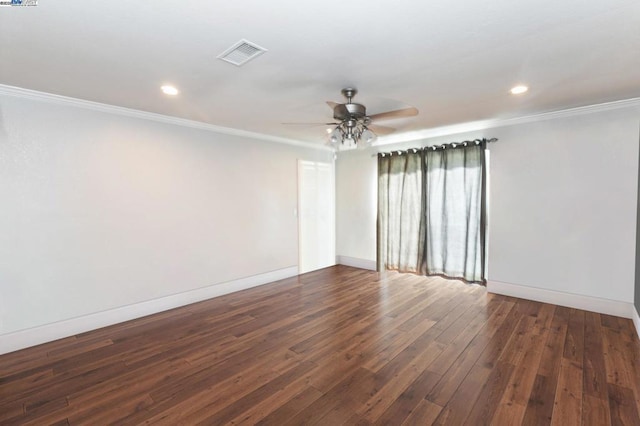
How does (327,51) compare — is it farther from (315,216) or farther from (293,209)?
(315,216)

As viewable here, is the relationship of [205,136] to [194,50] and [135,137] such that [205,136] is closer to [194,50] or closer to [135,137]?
[135,137]

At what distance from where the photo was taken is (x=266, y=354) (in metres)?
2.70

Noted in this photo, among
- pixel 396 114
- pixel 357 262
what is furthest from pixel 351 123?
pixel 357 262

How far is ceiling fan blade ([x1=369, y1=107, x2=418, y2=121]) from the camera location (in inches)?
111

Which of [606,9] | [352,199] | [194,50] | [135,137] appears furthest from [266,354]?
[352,199]

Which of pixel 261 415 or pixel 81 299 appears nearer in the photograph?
pixel 261 415

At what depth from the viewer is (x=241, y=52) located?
2.07m

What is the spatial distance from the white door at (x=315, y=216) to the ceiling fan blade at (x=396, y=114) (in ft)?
7.97

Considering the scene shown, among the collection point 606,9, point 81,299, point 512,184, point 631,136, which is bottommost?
point 81,299

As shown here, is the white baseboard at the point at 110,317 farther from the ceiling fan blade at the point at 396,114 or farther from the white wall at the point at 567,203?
the white wall at the point at 567,203

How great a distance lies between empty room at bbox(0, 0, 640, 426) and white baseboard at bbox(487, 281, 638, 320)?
21 millimetres

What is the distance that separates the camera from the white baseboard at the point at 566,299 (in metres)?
3.39

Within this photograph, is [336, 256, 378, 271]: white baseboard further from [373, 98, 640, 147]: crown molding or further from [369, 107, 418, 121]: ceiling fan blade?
[369, 107, 418, 121]: ceiling fan blade

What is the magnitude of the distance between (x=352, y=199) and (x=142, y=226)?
376cm
